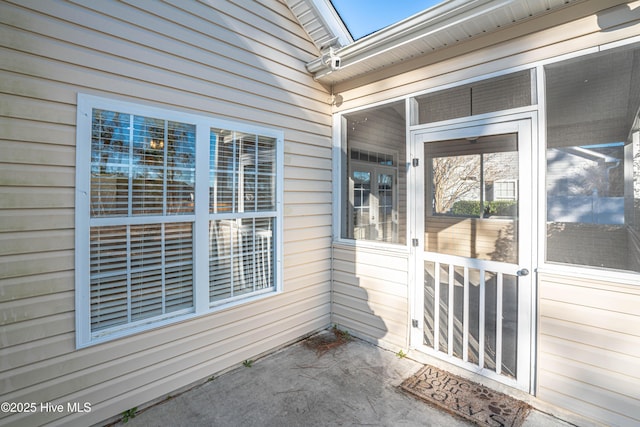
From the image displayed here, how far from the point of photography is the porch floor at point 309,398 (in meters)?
2.12

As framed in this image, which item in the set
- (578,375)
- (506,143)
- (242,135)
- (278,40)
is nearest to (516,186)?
(506,143)

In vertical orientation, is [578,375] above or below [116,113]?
below

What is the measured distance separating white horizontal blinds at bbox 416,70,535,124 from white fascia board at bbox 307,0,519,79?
51 centimetres

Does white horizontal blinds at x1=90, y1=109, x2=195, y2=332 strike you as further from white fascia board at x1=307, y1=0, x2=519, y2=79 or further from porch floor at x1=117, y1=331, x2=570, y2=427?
white fascia board at x1=307, y1=0, x2=519, y2=79

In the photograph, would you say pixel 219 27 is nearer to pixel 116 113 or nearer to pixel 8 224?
pixel 116 113

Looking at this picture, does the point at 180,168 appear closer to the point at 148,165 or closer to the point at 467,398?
the point at 148,165

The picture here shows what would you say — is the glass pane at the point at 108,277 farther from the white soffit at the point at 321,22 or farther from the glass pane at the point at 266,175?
the white soffit at the point at 321,22

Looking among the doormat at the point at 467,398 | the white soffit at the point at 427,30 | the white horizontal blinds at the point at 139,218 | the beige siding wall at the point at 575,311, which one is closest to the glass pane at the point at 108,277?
the white horizontal blinds at the point at 139,218

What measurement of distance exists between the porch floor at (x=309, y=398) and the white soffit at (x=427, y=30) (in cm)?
285

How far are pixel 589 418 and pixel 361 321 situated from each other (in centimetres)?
190

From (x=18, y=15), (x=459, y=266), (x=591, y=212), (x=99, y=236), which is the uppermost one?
(x=18, y=15)

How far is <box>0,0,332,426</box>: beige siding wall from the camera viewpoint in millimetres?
1787

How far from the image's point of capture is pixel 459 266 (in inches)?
105

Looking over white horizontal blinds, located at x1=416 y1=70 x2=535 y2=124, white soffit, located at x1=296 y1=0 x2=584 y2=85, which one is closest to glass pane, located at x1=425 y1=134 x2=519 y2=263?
white horizontal blinds, located at x1=416 y1=70 x2=535 y2=124
